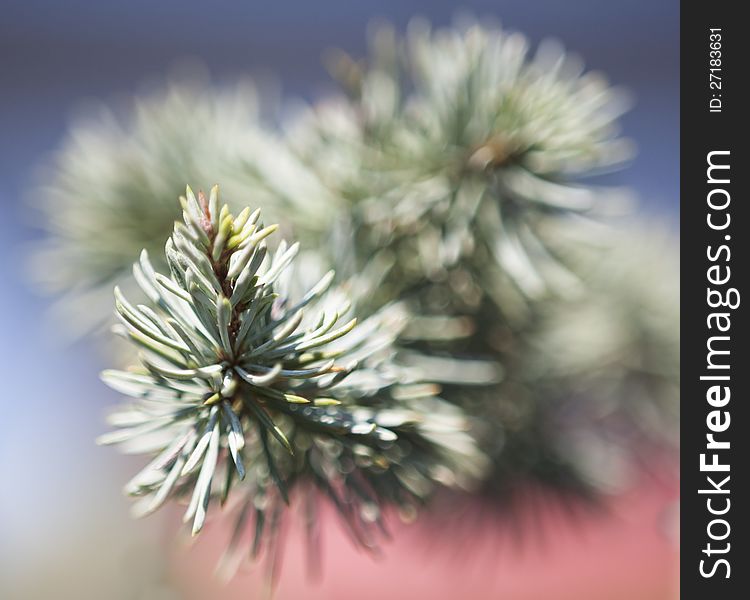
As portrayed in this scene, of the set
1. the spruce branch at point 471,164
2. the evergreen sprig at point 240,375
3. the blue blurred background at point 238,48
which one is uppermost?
the blue blurred background at point 238,48

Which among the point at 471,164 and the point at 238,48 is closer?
the point at 471,164

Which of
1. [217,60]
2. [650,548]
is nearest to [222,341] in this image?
[650,548]

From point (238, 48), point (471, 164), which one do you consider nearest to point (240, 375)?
point (471, 164)

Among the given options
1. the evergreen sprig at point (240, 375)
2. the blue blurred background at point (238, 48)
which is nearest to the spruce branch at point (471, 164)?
the evergreen sprig at point (240, 375)

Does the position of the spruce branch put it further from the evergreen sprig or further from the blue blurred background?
the blue blurred background

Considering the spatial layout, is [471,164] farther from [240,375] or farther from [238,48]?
[238,48]

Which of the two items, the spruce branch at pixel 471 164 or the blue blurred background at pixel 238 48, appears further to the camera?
the blue blurred background at pixel 238 48

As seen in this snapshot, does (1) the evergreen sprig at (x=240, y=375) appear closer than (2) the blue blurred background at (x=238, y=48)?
Yes

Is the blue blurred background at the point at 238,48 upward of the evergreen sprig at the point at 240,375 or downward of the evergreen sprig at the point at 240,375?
upward

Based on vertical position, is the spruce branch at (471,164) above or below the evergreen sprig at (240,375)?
above

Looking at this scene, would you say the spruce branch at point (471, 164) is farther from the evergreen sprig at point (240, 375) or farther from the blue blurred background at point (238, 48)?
the blue blurred background at point (238, 48)
